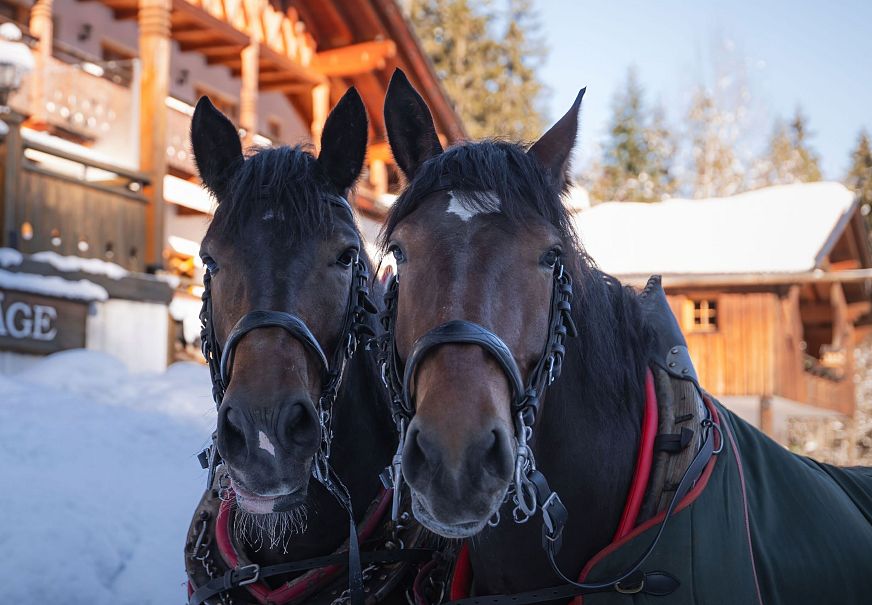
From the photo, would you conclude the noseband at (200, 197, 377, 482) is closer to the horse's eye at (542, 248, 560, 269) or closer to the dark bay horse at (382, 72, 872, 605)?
the dark bay horse at (382, 72, 872, 605)

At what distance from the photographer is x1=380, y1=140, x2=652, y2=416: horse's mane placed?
2.54 m

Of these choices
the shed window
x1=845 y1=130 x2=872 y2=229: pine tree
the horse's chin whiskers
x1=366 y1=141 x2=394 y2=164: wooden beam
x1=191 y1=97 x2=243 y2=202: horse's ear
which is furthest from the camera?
x1=845 y1=130 x2=872 y2=229: pine tree

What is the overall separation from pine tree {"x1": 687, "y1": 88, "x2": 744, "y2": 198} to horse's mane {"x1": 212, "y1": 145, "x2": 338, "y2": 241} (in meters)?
35.0

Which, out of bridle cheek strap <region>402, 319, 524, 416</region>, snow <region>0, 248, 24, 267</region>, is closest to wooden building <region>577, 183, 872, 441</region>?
snow <region>0, 248, 24, 267</region>

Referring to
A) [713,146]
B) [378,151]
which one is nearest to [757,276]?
[378,151]

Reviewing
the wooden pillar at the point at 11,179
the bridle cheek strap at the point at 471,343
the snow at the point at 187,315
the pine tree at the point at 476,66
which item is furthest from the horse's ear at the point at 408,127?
the pine tree at the point at 476,66

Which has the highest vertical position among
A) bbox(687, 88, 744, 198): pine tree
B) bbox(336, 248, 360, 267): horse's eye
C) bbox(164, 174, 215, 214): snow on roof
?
bbox(687, 88, 744, 198): pine tree

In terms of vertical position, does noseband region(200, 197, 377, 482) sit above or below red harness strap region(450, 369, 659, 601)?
above

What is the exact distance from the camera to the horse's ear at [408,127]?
114 inches

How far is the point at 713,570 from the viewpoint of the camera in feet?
8.45

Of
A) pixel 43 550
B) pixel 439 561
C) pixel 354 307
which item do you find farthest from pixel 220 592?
pixel 43 550

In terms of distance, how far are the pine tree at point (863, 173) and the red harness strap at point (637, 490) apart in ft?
142

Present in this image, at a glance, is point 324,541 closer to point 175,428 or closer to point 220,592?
point 220,592

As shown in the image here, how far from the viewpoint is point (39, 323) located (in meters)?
8.36
